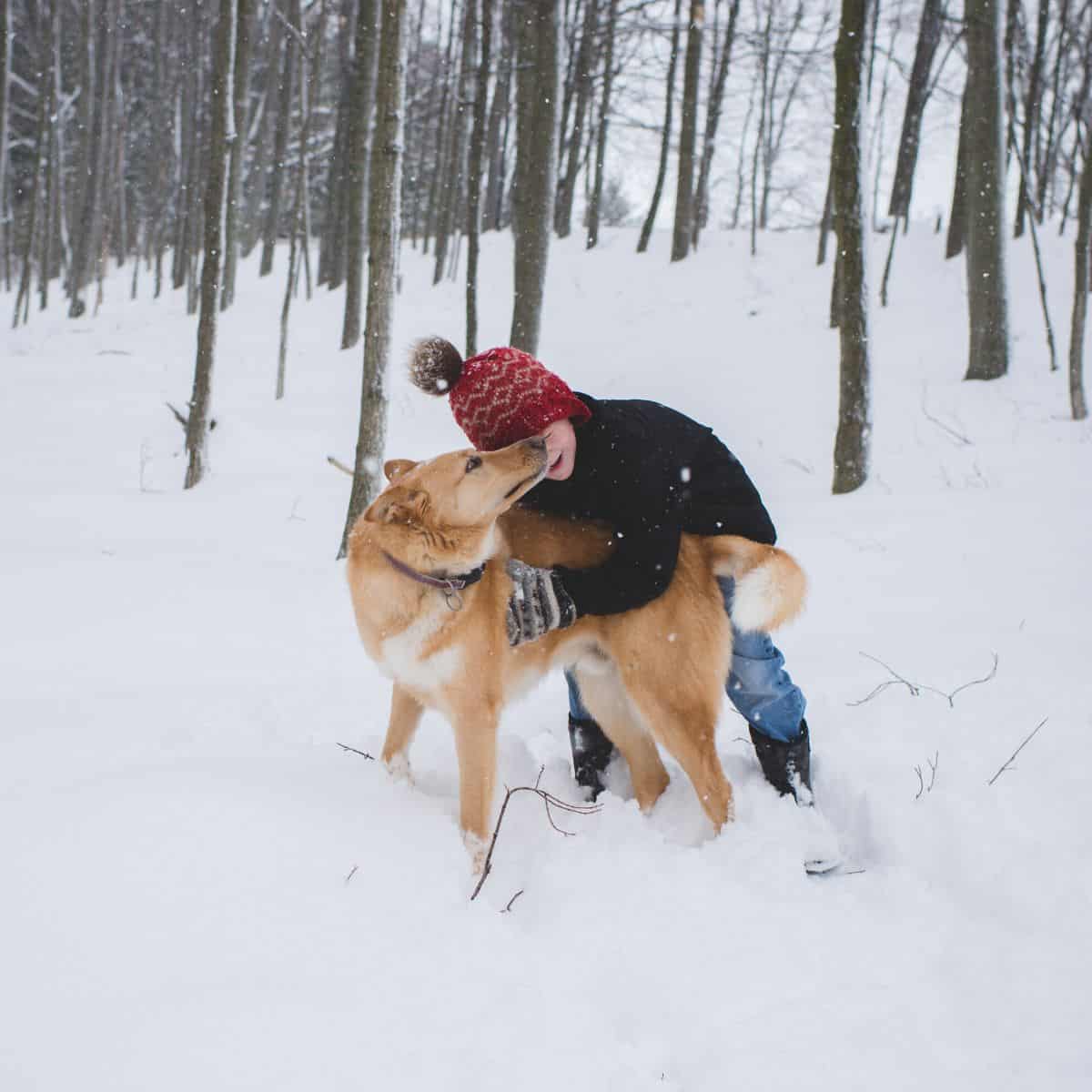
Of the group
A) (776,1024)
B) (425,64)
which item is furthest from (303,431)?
(425,64)

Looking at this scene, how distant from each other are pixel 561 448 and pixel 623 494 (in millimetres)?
278

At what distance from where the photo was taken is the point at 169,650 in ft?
12.9

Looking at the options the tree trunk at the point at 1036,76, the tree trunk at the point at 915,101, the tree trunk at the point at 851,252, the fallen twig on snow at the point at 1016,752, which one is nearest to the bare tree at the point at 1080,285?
the tree trunk at the point at 851,252

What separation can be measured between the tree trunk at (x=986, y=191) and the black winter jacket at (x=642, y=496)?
872 centimetres

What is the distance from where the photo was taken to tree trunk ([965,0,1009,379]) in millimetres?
9352

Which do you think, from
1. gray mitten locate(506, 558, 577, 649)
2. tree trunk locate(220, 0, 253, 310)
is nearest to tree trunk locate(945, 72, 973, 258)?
tree trunk locate(220, 0, 253, 310)

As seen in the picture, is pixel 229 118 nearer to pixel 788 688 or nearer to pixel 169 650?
pixel 169 650

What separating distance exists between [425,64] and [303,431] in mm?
18897

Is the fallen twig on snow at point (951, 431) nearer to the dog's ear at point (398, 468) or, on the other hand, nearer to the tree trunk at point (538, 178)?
the tree trunk at point (538, 178)

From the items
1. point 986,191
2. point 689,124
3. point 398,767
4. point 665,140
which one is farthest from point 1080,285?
point 665,140

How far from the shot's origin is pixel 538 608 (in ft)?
8.63

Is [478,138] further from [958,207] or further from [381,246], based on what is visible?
[958,207]

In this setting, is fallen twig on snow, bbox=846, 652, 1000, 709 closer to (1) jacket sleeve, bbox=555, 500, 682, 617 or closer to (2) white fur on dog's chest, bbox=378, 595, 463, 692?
(1) jacket sleeve, bbox=555, 500, 682, 617

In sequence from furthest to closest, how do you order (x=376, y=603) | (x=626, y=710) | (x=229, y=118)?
1. (x=229, y=118)
2. (x=626, y=710)
3. (x=376, y=603)
